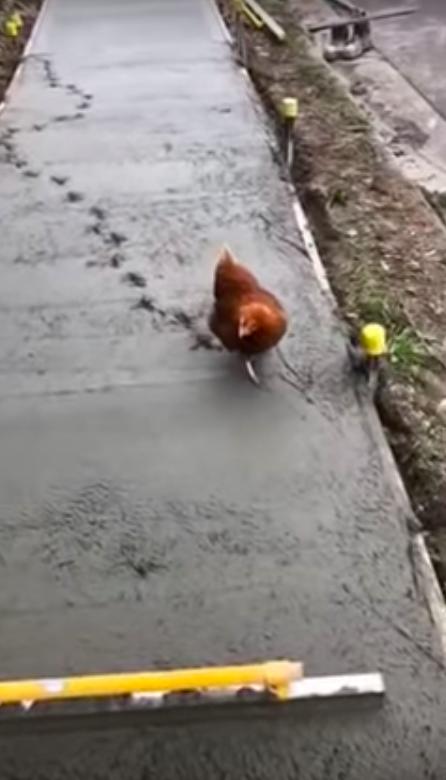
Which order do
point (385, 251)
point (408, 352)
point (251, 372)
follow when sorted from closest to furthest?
1. point (251, 372)
2. point (408, 352)
3. point (385, 251)

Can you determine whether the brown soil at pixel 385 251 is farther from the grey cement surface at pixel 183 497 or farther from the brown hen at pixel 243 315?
the brown hen at pixel 243 315

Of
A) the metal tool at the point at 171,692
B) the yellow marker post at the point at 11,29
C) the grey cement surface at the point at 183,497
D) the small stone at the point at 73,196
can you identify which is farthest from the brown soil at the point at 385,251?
the yellow marker post at the point at 11,29

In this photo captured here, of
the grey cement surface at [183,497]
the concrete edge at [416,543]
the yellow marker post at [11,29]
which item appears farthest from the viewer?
the yellow marker post at [11,29]

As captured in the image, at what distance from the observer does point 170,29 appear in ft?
22.3

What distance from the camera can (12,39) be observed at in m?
6.65

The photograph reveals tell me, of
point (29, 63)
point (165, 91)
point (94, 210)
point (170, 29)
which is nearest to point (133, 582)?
point (94, 210)

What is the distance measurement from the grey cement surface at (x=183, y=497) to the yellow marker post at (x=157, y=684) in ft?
0.24

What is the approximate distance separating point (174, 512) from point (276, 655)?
53 cm

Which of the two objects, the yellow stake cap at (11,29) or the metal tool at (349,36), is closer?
the yellow stake cap at (11,29)

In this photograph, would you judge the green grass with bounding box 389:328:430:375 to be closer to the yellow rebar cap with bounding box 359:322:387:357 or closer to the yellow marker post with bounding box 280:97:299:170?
the yellow rebar cap with bounding box 359:322:387:357

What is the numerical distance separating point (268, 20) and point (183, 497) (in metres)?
5.24

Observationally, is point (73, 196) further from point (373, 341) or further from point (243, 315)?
point (373, 341)

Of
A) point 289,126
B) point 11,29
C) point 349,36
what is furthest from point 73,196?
point 349,36

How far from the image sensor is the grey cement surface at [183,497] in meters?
2.09
